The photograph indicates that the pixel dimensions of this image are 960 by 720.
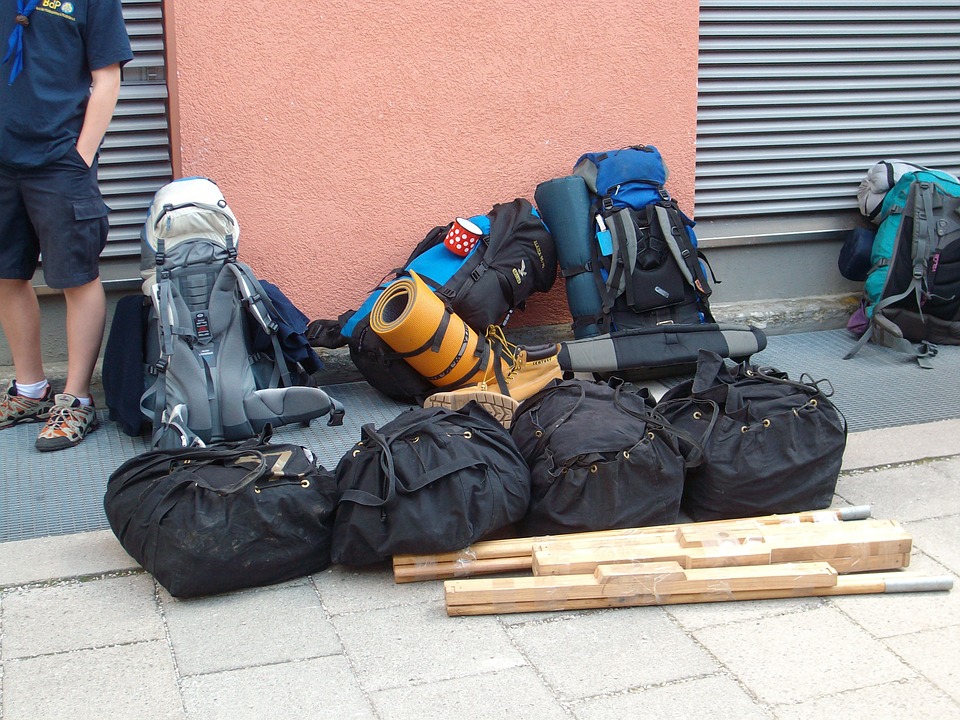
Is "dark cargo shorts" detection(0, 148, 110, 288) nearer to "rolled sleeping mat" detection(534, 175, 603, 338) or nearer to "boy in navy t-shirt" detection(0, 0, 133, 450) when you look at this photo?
"boy in navy t-shirt" detection(0, 0, 133, 450)

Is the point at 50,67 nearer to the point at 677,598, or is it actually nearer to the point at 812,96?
the point at 677,598

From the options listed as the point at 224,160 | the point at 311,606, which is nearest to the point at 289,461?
the point at 311,606

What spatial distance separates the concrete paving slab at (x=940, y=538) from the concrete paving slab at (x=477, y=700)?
1.45 meters

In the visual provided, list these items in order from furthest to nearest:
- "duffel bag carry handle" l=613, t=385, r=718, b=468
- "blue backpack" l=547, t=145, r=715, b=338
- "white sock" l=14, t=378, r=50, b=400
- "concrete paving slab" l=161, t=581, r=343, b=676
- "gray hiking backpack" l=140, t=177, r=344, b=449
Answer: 1. "blue backpack" l=547, t=145, r=715, b=338
2. "white sock" l=14, t=378, r=50, b=400
3. "gray hiking backpack" l=140, t=177, r=344, b=449
4. "duffel bag carry handle" l=613, t=385, r=718, b=468
5. "concrete paving slab" l=161, t=581, r=343, b=676

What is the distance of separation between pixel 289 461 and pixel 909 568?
1.93m

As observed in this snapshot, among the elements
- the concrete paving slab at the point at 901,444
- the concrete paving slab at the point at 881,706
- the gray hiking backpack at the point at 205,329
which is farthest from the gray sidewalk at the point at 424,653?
the gray hiking backpack at the point at 205,329

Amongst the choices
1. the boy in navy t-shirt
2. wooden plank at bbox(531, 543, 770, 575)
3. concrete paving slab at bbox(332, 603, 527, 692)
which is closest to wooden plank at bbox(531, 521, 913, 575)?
wooden plank at bbox(531, 543, 770, 575)

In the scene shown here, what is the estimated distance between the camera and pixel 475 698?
2.60 m

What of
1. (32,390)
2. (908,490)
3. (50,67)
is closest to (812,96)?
(908,490)

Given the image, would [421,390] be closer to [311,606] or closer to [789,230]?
[311,606]

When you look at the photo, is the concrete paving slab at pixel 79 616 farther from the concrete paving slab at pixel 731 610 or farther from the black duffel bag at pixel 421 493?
the concrete paving slab at pixel 731 610

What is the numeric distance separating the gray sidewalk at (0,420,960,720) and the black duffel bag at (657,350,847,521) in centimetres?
41

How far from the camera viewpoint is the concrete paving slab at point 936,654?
8.73ft

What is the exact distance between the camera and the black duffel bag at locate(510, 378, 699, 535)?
3.25 meters
